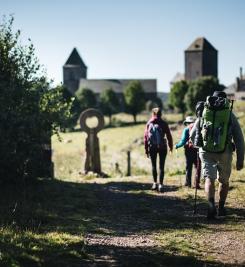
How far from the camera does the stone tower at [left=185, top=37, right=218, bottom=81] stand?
148m

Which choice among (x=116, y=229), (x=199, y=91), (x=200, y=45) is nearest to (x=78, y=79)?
(x=200, y=45)

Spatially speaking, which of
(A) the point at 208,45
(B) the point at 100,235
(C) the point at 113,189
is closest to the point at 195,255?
(B) the point at 100,235

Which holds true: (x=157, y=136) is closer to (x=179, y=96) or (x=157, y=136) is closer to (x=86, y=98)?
(x=179, y=96)

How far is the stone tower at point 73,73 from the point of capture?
557 feet

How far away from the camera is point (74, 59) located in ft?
570

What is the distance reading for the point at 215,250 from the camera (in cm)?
682

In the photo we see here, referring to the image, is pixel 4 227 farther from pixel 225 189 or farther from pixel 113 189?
pixel 113 189

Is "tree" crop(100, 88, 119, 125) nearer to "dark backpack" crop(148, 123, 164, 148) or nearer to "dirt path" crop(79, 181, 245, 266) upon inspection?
"dark backpack" crop(148, 123, 164, 148)

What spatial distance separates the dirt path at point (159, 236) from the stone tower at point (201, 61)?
13974 centimetres

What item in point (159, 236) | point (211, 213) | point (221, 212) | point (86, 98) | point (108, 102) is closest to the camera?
point (159, 236)

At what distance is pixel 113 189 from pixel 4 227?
21.5ft

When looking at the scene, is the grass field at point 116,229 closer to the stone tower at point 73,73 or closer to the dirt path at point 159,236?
the dirt path at point 159,236

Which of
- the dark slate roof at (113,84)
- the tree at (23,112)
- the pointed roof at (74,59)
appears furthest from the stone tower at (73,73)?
the tree at (23,112)

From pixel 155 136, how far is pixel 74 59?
164347mm
